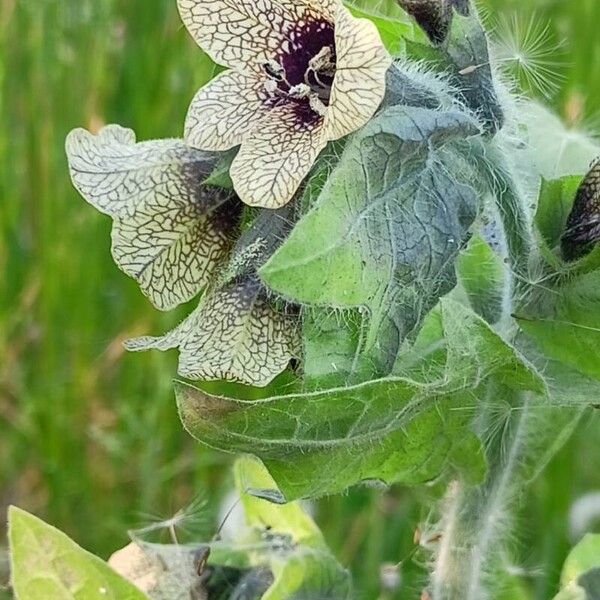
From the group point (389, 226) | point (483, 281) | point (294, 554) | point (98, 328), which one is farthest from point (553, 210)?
point (98, 328)

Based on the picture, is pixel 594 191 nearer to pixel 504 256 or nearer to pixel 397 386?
pixel 504 256

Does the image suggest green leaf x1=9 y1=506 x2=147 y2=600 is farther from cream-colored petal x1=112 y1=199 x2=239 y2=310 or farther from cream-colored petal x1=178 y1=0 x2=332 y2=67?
cream-colored petal x1=178 y1=0 x2=332 y2=67

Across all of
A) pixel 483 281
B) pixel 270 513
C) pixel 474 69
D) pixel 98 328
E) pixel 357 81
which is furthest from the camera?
pixel 98 328

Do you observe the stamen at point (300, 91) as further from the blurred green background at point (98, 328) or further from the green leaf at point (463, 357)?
the blurred green background at point (98, 328)

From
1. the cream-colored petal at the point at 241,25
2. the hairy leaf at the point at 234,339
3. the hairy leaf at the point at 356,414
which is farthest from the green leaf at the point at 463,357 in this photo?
the cream-colored petal at the point at 241,25

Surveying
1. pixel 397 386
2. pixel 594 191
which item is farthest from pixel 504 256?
pixel 397 386

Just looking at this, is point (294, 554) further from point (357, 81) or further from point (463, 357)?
point (357, 81)
